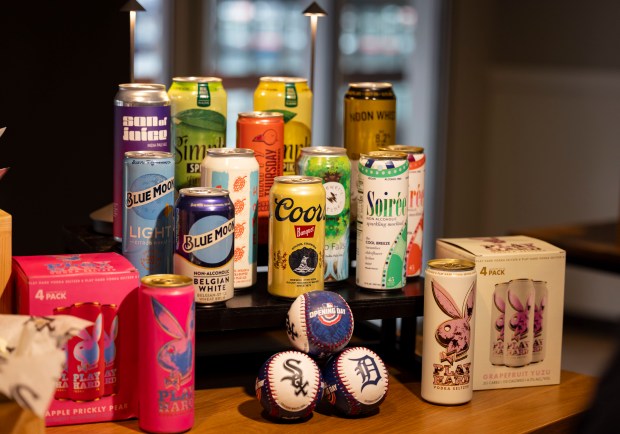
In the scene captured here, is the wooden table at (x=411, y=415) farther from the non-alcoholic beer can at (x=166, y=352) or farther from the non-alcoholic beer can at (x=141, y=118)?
the non-alcoholic beer can at (x=141, y=118)

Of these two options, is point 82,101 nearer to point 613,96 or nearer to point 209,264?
point 209,264

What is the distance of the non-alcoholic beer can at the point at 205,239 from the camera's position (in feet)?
4.75

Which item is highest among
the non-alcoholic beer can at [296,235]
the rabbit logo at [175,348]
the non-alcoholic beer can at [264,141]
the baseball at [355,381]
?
the non-alcoholic beer can at [264,141]

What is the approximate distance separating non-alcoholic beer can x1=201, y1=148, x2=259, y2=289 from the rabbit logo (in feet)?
0.80

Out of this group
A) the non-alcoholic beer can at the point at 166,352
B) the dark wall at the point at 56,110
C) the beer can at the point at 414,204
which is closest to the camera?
the non-alcoholic beer can at the point at 166,352

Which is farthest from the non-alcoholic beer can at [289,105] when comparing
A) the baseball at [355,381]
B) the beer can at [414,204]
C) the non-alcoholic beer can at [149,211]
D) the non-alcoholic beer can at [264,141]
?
the baseball at [355,381]

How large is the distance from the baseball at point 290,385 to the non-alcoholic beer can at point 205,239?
0.15 meters

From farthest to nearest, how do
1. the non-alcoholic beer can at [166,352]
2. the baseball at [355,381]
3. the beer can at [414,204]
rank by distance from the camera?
the beer can at [414,204], the baseball at [355,381], the non-alcoholic beer can at [166,352]

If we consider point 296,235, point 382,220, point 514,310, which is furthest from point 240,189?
point 514,310

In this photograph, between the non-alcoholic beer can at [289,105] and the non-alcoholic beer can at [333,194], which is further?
the non-alcoholic beer can at [289,105]

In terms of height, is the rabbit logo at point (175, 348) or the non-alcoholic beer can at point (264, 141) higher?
the non-alcoholic beer can at point (264, 141)

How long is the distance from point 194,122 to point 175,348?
1.54 feet

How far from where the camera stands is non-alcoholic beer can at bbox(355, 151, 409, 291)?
159cm

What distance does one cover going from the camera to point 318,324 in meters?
1.48
